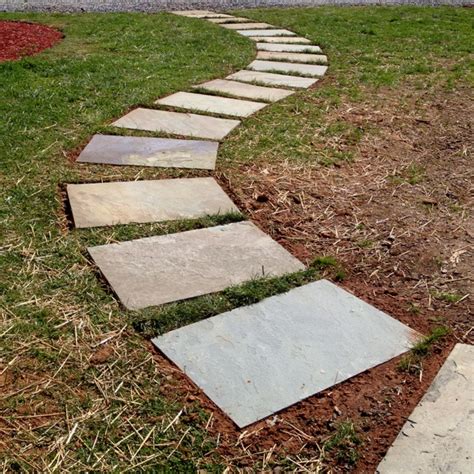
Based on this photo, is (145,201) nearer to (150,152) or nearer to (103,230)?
(103,230)

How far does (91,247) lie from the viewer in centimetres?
250

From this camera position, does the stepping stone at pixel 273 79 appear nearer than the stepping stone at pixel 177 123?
No

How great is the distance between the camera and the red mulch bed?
17.9 feet

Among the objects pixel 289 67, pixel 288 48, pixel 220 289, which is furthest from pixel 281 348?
pixel 288 48

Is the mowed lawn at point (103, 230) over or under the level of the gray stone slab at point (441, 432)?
over

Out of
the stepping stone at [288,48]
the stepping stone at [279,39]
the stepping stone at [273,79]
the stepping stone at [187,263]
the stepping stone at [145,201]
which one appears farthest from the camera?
the stepping stone at [279,39]

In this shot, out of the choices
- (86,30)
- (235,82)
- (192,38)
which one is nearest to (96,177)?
(235,82)

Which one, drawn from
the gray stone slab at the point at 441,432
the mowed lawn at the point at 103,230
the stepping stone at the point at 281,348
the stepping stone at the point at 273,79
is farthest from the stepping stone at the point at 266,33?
the gray stone slab at the point at 441,432

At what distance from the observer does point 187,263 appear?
2439 mm

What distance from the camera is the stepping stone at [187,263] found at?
226 centimetres

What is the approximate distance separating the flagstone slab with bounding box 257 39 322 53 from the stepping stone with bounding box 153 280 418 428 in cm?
412

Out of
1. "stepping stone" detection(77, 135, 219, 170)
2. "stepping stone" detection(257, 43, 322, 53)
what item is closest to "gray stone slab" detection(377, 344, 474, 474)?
"stepping stone" detection(77, 135, 219, 170)

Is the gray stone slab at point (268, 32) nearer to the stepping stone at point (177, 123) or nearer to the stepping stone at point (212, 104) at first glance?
the stepping stone at point (212, 104)

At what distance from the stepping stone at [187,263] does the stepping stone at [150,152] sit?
0.76m
